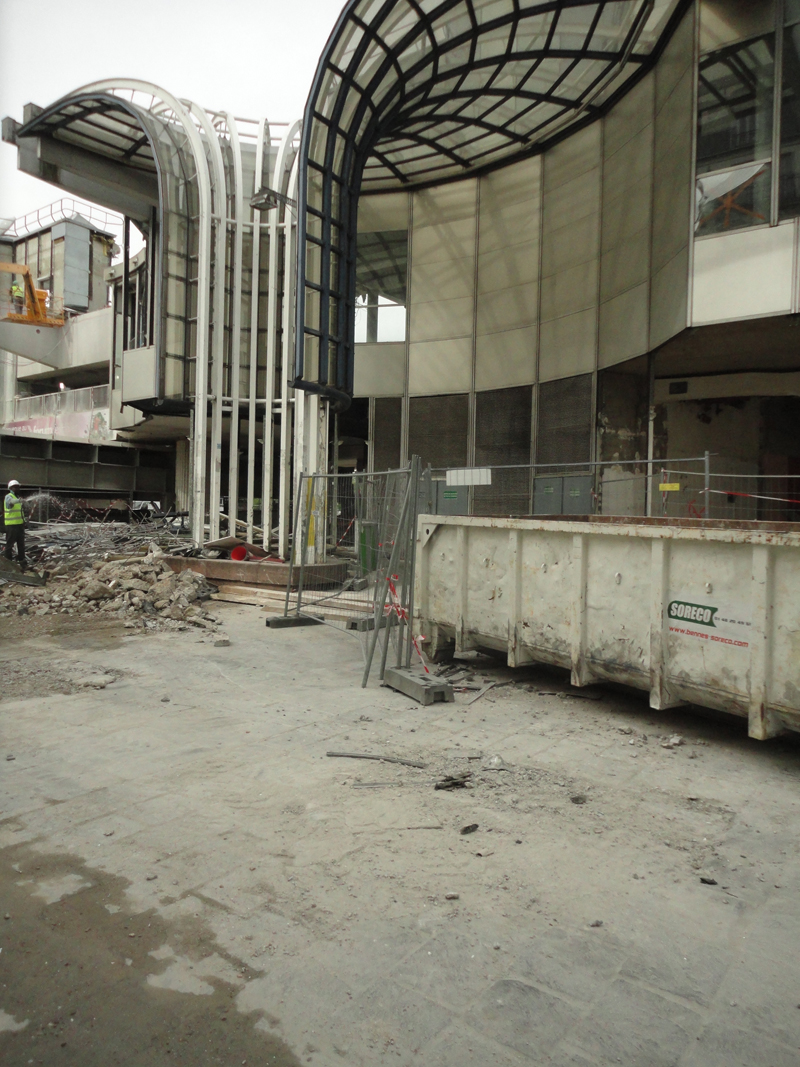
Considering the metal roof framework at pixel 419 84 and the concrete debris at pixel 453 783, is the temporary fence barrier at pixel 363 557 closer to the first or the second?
the concrete debris at pixel 453 783

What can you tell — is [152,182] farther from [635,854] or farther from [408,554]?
[635,854]

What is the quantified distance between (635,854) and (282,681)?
4.42 m

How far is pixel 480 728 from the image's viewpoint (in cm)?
579

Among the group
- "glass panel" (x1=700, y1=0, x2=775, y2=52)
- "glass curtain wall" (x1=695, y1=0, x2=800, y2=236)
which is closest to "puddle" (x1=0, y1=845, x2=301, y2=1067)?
"glass curtain wall" (x1=695, y1=0, x2=800, y2=236)

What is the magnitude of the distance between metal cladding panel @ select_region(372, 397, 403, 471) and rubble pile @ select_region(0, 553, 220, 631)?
780 centimetres

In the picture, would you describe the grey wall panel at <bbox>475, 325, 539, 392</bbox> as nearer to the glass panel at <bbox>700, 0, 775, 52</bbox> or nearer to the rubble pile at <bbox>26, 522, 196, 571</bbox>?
the glass panel at <bbox>700, 0, 775, 52</bbox>

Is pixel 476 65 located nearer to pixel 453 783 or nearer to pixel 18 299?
pixel 453 783

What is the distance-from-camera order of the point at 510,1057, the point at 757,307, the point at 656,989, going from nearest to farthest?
the point at 510,1057 → the point at 656,989 → the point at 757,307

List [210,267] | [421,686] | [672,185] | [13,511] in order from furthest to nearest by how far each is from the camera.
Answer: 1. [210,267]
2. [13,511]
3. [672,185]
4. [421,686]

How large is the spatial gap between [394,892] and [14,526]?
13.4 meters

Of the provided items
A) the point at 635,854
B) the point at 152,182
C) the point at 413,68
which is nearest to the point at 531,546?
the point at 635,854

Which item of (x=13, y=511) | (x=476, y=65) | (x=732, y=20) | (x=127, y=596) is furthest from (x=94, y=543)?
(x=732, y=20)

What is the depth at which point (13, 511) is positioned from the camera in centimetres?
1366

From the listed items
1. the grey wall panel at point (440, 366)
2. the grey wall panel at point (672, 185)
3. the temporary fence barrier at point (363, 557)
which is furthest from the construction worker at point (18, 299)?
the grey wall panel at point (672, 185)
